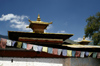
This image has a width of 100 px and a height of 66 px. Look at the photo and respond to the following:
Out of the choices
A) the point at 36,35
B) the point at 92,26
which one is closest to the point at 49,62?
the point at 36,35

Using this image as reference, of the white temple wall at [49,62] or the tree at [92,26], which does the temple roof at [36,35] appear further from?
the tree at [92,26]

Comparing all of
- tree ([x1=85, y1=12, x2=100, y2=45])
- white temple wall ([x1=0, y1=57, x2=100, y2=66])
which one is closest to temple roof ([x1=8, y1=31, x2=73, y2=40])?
white temple wall ([x1=0, y1=57, x2=100, y2=66])

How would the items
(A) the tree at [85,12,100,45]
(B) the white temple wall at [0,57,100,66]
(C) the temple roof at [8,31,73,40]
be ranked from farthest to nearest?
(A) the tree at [85,12,100,45] < (C) the temple roof at [8,31,73,40] < (B) the white temple wall at [0,57,100,66]

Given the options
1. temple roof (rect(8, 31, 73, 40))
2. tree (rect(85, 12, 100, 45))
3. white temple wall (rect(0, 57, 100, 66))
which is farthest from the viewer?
tree (rect(85, 12, 100, 45))

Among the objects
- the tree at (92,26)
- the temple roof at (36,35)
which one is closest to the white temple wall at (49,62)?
the temple roof at (36,35)

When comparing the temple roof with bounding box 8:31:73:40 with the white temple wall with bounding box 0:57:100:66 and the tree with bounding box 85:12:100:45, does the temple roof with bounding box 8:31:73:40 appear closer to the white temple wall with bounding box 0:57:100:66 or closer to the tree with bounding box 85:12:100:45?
the white temple wall with bounding box 0:57:100:66

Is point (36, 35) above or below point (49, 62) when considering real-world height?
above

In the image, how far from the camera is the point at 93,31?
3312 centimetres

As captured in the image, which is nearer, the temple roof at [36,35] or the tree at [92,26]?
the temple roof at [36,35]

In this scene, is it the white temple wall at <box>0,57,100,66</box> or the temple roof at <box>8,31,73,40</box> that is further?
the temple roof at <box>8,31,73,40</box>

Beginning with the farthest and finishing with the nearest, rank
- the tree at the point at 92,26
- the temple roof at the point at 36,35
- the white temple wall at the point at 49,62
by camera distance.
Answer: the tree at the point at 92,26
the temple roof at the point at 36,35
the white temple wall at the point at 49,62

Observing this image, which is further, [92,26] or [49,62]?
[92,26]

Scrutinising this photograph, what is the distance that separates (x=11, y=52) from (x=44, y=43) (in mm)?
2497

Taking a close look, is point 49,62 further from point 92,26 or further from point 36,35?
point 92,26
